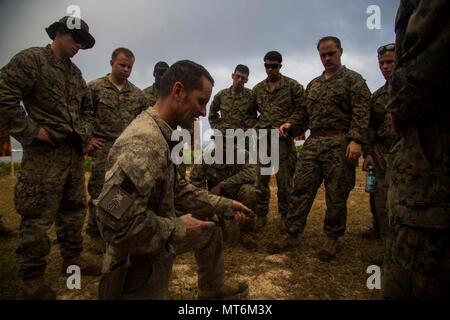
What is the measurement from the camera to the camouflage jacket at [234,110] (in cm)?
633

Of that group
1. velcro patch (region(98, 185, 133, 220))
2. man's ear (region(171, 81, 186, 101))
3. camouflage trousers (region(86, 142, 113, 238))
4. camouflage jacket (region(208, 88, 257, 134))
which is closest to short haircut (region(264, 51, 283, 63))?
camouflage jacket (region(208, 88, 257, 134))

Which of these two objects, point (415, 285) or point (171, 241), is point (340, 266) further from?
point (171, 241)

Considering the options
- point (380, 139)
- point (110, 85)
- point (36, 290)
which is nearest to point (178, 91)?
point (36, 290)

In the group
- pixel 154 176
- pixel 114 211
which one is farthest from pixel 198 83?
pixel 114 211

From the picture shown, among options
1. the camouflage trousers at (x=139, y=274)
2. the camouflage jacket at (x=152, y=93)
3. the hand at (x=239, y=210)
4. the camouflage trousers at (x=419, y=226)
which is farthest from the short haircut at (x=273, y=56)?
the camouflage trousers at (x=139, y=274)

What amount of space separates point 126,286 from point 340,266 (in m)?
2.88

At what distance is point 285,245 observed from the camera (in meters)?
4.46

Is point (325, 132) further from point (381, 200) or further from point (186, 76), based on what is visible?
point (186, 76)

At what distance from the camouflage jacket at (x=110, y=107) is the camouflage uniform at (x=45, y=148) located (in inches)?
52.0

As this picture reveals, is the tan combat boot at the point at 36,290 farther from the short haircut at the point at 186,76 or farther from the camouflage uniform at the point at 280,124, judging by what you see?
the camouflage uniform at the point at 280,124

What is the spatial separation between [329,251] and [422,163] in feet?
9.14

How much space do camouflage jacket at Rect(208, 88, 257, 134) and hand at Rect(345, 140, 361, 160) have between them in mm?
2490

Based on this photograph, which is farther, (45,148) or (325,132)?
(325,132)

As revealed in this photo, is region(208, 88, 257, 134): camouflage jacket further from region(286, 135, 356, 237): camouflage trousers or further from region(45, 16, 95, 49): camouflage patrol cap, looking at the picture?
region(45, 16, 95, 49): camouflage patrol cap
